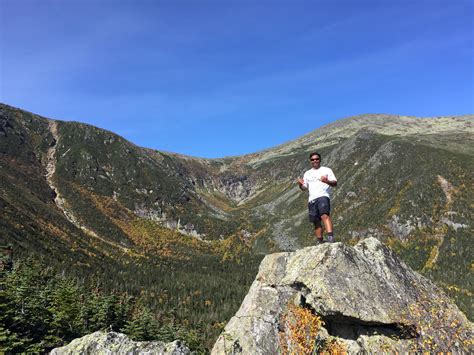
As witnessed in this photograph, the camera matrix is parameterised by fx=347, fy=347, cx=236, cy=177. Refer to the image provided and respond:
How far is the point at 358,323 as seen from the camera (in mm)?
13578

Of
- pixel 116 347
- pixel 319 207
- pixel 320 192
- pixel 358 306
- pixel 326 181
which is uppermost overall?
pixel 326 181

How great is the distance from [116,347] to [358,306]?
10.7 m

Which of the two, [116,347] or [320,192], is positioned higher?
[320,192]

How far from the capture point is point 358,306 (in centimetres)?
A: 1328

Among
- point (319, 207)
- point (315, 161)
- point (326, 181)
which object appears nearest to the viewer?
point (326, 181)

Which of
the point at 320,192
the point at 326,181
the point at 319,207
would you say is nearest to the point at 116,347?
the point at 319,207

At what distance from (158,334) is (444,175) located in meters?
163

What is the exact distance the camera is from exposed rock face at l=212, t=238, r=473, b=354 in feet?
42.9

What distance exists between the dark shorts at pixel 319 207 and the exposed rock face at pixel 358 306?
1689 mm

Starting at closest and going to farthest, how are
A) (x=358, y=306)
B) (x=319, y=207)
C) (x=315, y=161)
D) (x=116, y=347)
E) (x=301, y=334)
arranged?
(x=301, y=334) < (x=358, y=306) < (x=116, y=347) < (x=319, y=207) < (x=315, y=161)

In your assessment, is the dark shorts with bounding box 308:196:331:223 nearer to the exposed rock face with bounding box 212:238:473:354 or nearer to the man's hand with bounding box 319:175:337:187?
the man's hand with bounding box 319:175:337:187

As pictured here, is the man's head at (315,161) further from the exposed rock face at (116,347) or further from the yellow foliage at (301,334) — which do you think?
the exposed rock face at (116,347)

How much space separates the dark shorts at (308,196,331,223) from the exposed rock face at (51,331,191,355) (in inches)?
333

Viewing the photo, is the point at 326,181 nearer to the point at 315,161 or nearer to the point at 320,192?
the point at 320,192
